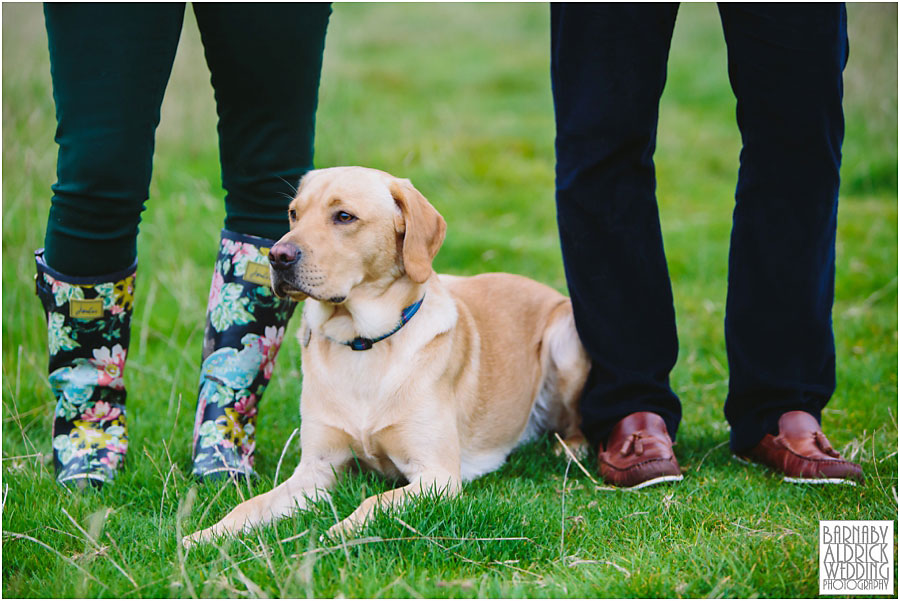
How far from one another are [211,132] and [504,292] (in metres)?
3.73

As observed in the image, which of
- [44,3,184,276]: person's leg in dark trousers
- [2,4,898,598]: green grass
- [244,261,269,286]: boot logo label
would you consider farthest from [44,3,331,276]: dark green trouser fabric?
[2,4,898,598]: green grass

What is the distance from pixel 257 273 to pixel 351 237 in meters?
0.46

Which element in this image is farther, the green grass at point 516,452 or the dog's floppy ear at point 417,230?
the dog's floppy ear at point 417,230

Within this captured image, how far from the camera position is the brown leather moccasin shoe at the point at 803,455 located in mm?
2578

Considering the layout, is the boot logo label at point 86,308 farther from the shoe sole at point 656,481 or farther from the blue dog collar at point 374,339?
the shoe sole at point 656,481

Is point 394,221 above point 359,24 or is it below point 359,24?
below

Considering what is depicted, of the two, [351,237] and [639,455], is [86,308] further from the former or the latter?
[639,455]

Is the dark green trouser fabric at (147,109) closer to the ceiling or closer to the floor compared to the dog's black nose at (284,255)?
closer to the ceiling

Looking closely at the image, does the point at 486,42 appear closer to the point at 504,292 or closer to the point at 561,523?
the point at 504,292

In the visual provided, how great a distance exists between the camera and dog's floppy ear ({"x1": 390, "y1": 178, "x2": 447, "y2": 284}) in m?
2.50

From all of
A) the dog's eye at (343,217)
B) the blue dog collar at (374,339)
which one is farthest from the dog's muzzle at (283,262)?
the blue dog collar at (374,339)

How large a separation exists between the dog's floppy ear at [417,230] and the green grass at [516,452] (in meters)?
0.66

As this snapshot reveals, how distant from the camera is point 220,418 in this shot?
274 cm

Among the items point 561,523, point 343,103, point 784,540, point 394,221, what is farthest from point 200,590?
point 343,103
